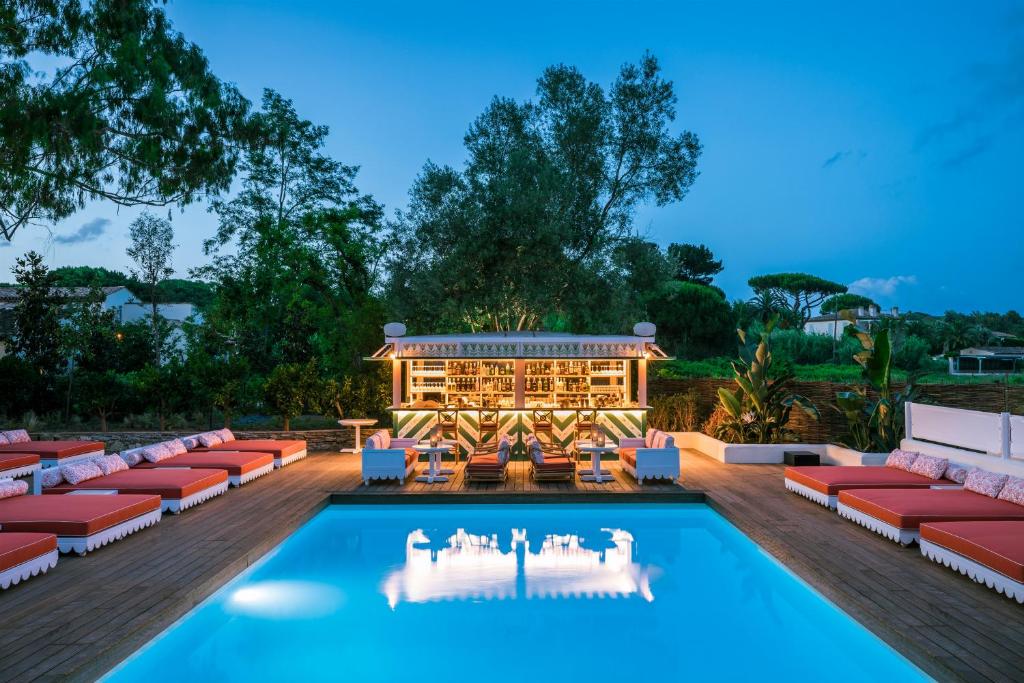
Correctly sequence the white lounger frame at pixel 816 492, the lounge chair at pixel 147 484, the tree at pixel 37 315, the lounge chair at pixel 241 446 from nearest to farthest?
the lounge chair at pixel 147 484
the white lounger frame at pixel 816 492
the lounge chair at pixel 241 446
the tree at pixel 37 315

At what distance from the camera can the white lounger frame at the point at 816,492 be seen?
9.32 metres

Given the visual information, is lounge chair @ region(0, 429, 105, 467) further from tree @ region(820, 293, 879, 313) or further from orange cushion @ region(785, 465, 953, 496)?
tree @ region(820, 293, 879, 313)

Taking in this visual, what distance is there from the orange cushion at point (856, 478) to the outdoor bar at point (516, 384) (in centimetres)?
483

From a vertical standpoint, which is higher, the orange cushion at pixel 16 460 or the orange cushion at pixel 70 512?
the orange cushion at pixel 16 460

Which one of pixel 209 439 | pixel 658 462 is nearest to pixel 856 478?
pixel 658 462

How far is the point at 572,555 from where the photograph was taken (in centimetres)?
866

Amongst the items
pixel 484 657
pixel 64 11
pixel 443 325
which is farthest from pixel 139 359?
pixel 484 657

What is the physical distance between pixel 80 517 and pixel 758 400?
11688mm

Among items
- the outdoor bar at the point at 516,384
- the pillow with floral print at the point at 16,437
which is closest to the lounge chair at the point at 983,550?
the outdoor bar at the point at 516,384

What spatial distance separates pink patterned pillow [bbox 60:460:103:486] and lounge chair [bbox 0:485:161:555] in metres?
0.85

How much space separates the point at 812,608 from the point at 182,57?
33.7ft

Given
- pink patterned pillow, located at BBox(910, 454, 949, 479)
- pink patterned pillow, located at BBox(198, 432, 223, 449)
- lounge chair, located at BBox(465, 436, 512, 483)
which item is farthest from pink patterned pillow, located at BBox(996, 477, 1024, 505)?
pink patterned pillow, located at BBox(198, 432, 223, 449)

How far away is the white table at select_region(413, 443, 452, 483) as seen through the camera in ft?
38.7

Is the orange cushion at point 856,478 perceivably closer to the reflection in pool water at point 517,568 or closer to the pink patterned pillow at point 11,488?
the reflection in pool water at point 517,568
